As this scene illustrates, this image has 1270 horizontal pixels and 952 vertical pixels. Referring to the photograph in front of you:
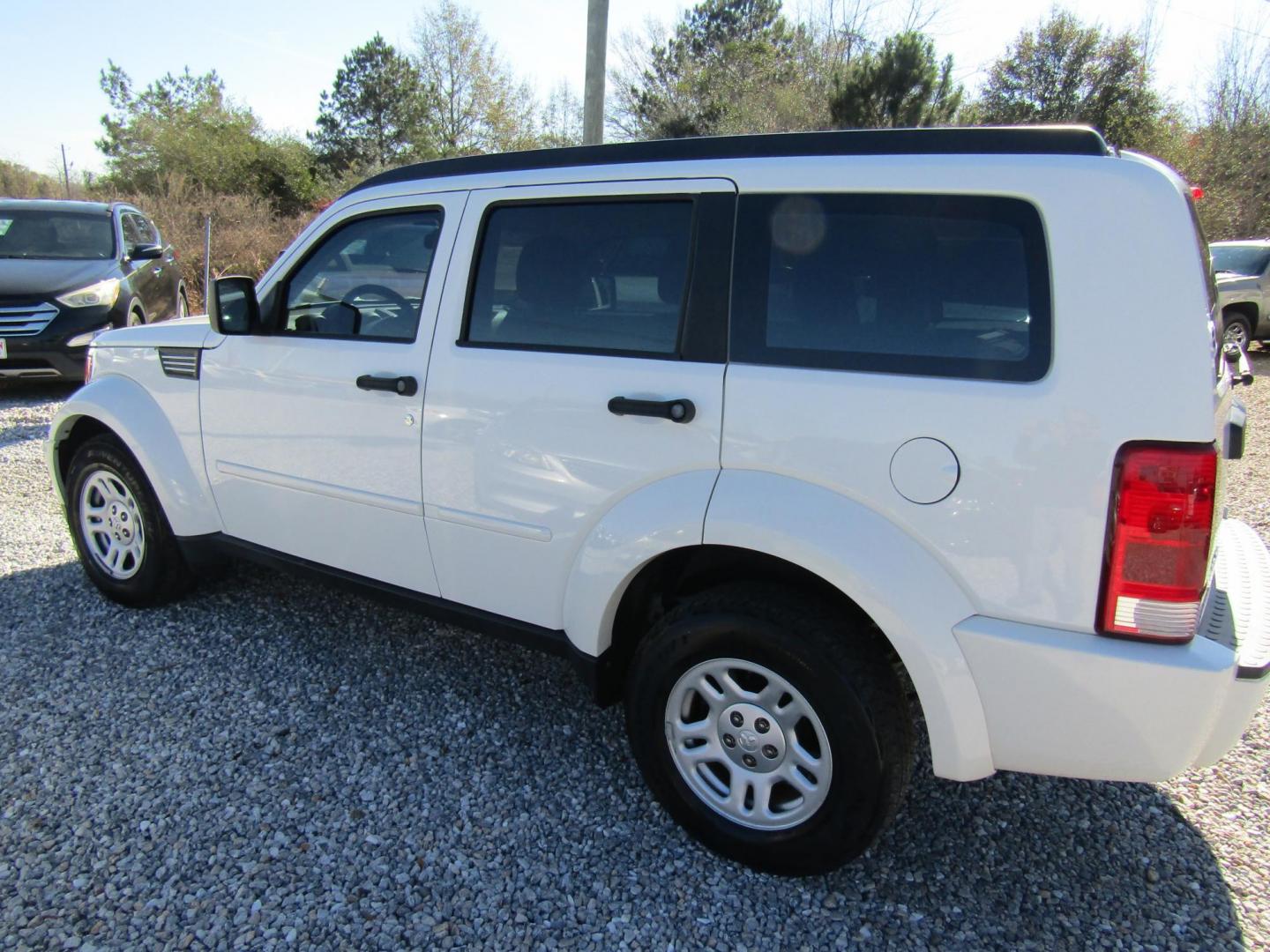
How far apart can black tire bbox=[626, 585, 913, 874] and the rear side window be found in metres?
0.67

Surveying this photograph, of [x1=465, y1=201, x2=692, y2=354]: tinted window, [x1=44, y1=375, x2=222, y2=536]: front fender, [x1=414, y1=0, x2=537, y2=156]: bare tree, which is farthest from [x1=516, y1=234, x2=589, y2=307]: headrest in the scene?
[x1=414, y1=0, x2=537, y2=156]: bare tree

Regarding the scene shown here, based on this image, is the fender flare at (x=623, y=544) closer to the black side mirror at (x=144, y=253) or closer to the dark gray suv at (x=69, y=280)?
the dark gray suv at (x=69, y=280)

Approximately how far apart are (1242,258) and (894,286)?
13.1m

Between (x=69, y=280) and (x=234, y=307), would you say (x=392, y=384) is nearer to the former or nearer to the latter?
(x=234, y=307)

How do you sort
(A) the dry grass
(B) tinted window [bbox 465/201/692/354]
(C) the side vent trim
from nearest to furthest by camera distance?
(B) tinted window [bbox 465/201/692/354]
(C) the side vent trim
(A) the dry grass

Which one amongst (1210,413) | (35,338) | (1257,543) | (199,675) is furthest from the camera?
(35,338)

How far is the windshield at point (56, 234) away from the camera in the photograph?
28.1 feet

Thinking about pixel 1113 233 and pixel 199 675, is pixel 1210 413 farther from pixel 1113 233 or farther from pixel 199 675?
pixel 199 675

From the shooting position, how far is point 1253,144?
2098 cm

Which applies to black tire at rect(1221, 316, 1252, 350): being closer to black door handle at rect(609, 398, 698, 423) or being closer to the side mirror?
the side mirror

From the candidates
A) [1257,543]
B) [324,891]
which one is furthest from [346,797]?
[1257,543]

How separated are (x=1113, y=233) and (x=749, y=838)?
177 centimetres

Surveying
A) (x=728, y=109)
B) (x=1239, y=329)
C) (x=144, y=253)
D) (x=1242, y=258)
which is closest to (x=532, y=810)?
(x=144, y=253)

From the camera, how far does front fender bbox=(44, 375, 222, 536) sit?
3.51m
